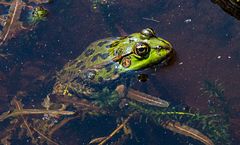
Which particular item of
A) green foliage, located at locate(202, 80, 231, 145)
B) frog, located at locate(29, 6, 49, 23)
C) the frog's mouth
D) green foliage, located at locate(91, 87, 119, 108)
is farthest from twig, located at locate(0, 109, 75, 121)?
green foliage, located at locate(202, 80, 231, 145)

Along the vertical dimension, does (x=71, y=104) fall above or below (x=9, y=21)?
below

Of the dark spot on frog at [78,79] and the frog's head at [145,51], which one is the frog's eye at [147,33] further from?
the dark spot on frog at [78,79]

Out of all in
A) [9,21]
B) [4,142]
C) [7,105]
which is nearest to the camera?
[4,142]

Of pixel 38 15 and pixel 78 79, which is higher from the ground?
pixel 38 15

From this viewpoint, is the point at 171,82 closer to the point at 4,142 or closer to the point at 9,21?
the point at 4,142

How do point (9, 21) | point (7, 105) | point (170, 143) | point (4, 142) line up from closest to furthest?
point (170, 143) < point (4, 142) < point (7, 105) < point (9, 21)

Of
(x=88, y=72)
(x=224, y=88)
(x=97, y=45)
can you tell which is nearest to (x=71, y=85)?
(x=88, y=72)

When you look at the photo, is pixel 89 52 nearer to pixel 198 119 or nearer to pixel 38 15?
pixel 38 15

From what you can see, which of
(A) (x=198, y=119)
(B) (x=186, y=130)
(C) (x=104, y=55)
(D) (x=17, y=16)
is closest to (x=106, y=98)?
(C) (x=104, y=55)
